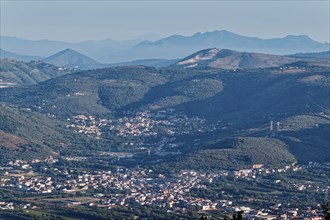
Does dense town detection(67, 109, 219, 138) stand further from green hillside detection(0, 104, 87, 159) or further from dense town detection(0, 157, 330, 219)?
dense town detection(0, 157, 330, 219)

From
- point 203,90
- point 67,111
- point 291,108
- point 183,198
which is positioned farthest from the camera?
point 203,90

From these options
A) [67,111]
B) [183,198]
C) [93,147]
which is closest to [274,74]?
[67,111]

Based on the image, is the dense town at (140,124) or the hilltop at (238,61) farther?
the hilltop at (238,61)

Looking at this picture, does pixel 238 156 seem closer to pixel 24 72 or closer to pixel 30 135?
pixel 30 135

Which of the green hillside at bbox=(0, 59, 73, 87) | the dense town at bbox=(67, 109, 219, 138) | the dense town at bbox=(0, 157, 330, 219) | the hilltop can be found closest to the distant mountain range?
the dense town at bbox=(67, 109, 219, 138)

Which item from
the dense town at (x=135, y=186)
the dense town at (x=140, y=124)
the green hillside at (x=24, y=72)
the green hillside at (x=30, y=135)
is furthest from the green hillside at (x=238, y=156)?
the green hillside at (x=24, y=72)

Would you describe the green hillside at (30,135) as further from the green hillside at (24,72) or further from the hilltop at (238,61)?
the hilltop at (238,61)

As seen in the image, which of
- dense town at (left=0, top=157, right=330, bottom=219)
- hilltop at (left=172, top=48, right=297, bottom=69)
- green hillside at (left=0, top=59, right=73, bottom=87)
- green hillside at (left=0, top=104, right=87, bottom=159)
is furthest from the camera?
hilltop at (left=172, top=48, right=297, bottom=69)

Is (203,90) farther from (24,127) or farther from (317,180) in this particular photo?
(317,180)

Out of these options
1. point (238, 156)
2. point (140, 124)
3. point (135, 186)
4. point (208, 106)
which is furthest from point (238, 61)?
point (135, 186)
